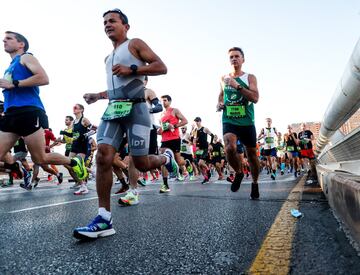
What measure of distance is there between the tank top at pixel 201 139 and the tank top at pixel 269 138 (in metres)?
2.66

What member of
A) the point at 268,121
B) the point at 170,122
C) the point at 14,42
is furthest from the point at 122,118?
the point at 268,121

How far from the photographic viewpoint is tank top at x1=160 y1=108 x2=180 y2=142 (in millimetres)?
8102

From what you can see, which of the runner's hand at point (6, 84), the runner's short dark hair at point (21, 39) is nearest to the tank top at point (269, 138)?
the runner's short dark hair at point (21, 39)

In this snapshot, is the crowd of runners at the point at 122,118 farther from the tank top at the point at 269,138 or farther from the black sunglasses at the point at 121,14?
the tank top at the point at 269,138

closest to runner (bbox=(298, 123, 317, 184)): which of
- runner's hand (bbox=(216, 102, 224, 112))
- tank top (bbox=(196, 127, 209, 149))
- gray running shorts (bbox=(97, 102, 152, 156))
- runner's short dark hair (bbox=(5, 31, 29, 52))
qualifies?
tank top (bbox=(196, 127, 209, 149))

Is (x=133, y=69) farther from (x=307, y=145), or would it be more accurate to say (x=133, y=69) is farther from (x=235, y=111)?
(x=307, y=145)

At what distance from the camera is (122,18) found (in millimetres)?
3152

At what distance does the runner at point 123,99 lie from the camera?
278 cm

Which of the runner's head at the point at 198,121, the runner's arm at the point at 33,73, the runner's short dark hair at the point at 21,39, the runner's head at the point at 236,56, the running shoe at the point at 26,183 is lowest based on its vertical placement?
the running shoe at the point at 26,183

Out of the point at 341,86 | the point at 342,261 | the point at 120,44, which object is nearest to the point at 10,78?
the point at 120,44

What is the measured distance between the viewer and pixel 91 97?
131 inches

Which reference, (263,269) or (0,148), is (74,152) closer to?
(0,148)

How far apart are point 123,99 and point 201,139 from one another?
10.9 meters

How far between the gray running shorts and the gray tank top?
0.43ft
